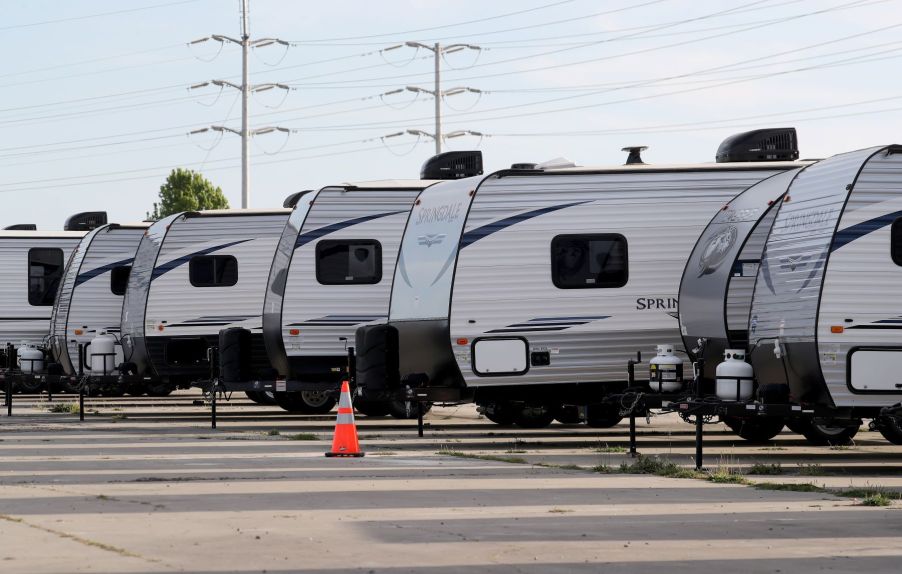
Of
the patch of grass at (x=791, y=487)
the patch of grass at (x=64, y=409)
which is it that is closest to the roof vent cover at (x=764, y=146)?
the patch of grass at (x=791, y=487)

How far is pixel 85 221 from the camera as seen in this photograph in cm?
3500

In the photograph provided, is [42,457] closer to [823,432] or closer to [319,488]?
[319,488]

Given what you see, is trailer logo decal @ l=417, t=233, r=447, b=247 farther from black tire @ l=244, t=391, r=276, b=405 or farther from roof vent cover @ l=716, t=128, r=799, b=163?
black tire @ l=244, t=391, r=276, b=405

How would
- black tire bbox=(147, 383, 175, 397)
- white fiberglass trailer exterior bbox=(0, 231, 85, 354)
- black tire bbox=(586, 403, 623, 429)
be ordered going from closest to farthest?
black tire bbox=(586, 403, 623, 429) → black tire bbox=(147, 383, 175, 397) → white fiberglass trailer exterior bbox=(0, 231, 85, 354)

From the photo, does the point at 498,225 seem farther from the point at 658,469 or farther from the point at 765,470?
the point at 765,470

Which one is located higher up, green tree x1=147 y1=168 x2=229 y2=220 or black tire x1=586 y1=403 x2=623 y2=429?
green tree x1=147 y1=168 x2=229 y2=220

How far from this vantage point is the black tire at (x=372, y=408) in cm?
2527

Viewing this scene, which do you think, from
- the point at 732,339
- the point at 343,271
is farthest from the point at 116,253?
the point at 732,339

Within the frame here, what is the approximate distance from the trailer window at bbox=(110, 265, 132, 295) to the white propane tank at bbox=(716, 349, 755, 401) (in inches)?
624

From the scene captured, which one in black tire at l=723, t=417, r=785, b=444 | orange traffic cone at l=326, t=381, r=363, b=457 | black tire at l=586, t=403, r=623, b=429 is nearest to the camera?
orange traffic cone at l=326, t=381, r=363, b=457

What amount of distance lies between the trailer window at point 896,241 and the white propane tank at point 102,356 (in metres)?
15.1

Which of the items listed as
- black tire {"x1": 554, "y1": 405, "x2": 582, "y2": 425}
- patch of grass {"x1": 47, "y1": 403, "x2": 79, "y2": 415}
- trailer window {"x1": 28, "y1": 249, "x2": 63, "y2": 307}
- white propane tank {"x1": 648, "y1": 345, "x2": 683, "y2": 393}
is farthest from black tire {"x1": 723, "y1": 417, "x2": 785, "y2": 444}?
trailer window {"x1": 28, "y1": 249, "x2": 63, "y2": 307}

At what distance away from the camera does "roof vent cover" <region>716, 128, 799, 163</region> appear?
20781mm

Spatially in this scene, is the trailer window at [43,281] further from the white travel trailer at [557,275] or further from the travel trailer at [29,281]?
the white travel trailer at [557,275]
